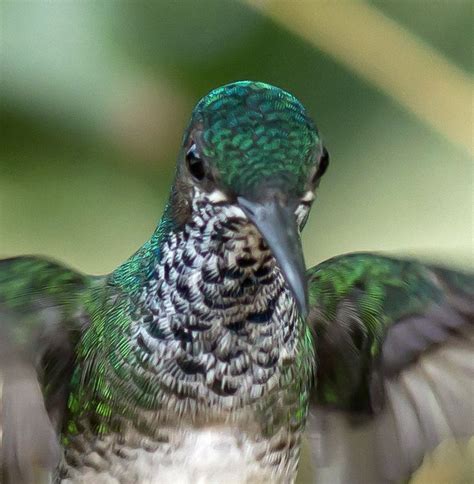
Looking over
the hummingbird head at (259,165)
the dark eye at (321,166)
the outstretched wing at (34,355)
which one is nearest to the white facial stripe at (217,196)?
the hummingbird head at (259,165)

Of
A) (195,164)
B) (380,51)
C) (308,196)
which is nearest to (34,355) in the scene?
(195,164)

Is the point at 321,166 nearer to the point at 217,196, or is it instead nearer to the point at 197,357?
the point at 217,196

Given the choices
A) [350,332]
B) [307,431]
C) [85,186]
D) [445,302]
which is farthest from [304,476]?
[85,186]

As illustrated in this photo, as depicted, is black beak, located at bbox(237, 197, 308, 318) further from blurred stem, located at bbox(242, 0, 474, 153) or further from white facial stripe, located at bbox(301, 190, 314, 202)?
blurred stem, located at bbox(242, 0, 474, 153)

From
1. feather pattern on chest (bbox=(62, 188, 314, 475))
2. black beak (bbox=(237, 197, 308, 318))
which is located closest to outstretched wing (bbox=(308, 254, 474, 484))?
feather pattern on chest (bbox=(62, 188, 314, 475))

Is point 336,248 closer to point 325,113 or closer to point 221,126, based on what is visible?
point 325,113

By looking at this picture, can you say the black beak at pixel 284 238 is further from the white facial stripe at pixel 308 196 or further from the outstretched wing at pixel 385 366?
the outstretched wing at pixel 385 366
